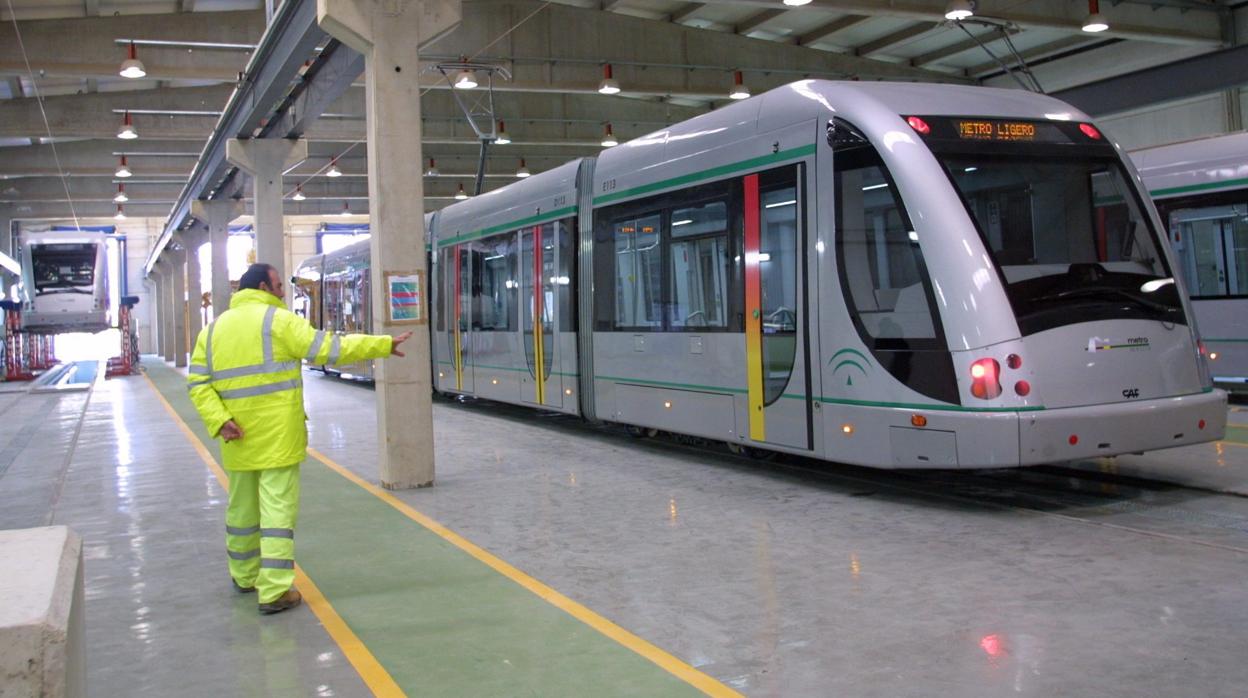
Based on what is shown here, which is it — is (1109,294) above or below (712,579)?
above

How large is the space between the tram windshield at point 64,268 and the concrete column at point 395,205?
95.0 feet

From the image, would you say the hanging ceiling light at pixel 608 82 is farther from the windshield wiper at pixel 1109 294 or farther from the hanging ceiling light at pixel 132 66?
the windshield wiper at pixel 1109 294

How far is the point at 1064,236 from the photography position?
8.01 m

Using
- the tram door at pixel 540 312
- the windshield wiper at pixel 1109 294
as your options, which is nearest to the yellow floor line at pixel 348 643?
the windshield wiper at pixel 1109 294

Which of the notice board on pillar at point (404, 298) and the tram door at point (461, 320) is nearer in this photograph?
the notice board on pillar at point (404, 298)

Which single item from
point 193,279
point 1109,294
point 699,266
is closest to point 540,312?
point 699,266

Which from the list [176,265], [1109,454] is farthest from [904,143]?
[176,265]

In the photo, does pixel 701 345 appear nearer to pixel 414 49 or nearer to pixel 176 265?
pixel 414 49

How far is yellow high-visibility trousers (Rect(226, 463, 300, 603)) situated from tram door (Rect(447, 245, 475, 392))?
33.5 feet

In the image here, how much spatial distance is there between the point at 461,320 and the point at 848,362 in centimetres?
954

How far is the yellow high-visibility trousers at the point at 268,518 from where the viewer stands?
5.85 m

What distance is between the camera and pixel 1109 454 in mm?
7621

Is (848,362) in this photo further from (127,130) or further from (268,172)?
(127,130)

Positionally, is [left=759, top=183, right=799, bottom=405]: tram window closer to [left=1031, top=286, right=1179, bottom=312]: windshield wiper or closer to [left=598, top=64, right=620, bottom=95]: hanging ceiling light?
[left=1031, top=286, right=1179, bottom=312]: windshield wiper
